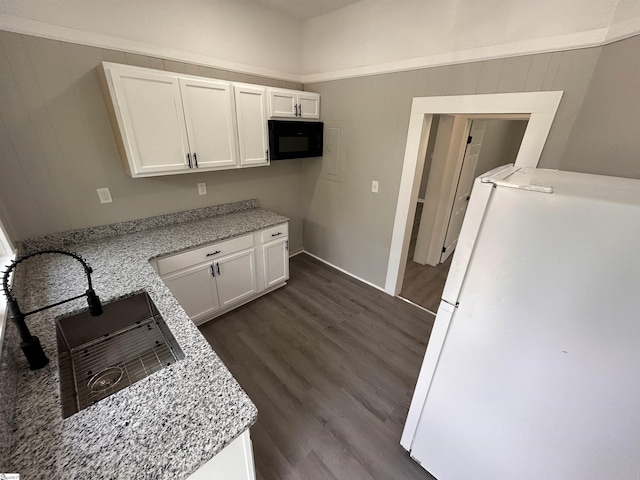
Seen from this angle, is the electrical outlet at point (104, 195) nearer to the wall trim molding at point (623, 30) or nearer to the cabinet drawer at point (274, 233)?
the cabinet drawer at point (274, 233)

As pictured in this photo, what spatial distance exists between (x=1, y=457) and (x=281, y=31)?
11.3ft

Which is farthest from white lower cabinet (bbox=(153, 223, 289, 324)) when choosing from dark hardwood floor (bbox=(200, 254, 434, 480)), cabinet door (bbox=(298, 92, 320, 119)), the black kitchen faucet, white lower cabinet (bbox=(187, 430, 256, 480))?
white lower cabinet (bbox=(187, 430, 256, 480))

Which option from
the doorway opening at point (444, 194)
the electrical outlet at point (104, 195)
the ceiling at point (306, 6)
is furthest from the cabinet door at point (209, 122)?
the doorway opening at point (444, 194)

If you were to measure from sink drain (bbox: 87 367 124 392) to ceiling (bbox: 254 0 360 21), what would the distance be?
312cm

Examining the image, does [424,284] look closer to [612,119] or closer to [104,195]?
[612,119]

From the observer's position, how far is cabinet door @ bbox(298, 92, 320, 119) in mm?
2754

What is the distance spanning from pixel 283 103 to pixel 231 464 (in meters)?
2.77

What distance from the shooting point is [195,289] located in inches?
87.0

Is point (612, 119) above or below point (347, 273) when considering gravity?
above

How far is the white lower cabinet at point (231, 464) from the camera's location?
774mm

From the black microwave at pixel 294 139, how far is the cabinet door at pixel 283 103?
0.30 feet

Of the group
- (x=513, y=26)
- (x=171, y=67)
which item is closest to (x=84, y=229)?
(x=171, y=67)

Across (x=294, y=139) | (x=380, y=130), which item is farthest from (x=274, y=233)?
(x=380, y=130)

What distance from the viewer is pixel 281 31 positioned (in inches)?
106
